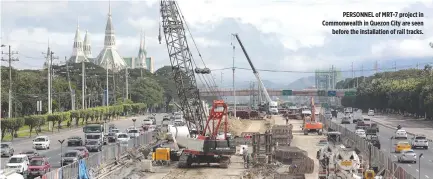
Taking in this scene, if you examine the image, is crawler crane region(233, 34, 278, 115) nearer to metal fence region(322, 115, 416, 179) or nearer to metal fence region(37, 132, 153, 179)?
metal fence region(37, 132, 153, 179)

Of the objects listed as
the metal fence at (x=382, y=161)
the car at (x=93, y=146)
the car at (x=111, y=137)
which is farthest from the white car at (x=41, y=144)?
the metal fence at (x=382, y=161)

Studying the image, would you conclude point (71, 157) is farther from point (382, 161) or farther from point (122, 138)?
point (382, 161)

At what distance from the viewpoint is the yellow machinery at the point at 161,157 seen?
59.8 meters

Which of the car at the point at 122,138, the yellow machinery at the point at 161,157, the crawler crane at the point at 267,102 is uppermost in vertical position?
the crawler crane at the point at 267,102

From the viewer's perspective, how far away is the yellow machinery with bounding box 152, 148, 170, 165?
59.8 m

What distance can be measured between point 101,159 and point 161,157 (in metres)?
7.62

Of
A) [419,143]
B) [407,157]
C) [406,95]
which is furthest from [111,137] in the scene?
[406,95]

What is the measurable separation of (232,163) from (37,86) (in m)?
91.0

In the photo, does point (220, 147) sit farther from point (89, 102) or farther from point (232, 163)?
point (89, 102)

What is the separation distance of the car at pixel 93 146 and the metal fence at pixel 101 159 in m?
2.44

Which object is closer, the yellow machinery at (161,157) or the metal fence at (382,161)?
the metal fence at (382,161)

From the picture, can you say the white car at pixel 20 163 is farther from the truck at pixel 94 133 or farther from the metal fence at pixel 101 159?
the truck at pixel 94 133

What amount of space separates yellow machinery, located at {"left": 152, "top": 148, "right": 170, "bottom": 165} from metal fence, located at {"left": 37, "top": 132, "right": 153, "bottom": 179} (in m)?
2.93

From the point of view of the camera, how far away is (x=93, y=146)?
66.6 meters
